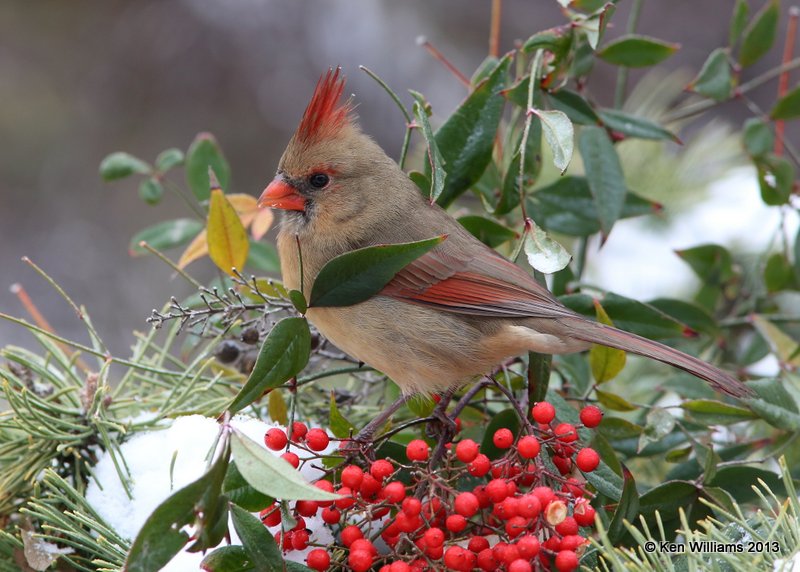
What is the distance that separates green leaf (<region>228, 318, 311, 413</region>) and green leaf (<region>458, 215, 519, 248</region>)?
0.63 metres

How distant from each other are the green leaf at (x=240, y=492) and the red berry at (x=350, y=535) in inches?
5.2

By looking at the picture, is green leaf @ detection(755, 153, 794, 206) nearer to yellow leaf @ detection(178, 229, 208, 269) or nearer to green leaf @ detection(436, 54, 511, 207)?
green leaf @ detection(436, 54, 511, 207)

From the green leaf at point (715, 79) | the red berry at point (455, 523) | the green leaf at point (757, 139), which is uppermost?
the green leaf at point (715, 79)

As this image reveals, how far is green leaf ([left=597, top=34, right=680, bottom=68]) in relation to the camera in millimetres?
1964

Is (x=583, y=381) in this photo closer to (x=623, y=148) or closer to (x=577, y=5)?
(x=577, y=5)

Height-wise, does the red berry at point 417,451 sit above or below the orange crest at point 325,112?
below

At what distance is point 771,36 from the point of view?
2.20 m

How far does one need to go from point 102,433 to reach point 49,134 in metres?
4.65

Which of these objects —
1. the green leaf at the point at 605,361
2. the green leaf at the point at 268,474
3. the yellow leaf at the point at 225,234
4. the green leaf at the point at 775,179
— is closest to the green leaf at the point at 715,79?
the green leaf at the point at 775,179

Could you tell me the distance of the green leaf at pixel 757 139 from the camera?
2.20m

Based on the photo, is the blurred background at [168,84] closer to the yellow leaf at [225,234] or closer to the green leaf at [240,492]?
the yellow leaf at [225,234]

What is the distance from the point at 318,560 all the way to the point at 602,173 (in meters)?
1.03

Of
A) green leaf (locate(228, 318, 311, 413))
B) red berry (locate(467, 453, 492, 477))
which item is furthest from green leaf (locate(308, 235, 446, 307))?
red berry (locate(467, 453, 492, 477))

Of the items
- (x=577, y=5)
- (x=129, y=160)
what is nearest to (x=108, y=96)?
(x=129, y=160)
